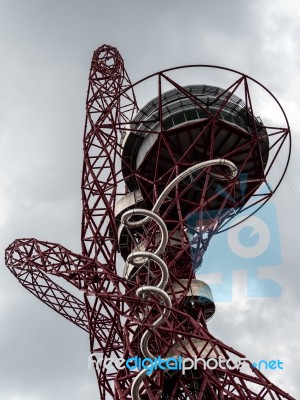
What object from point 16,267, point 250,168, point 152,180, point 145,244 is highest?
point 250,168

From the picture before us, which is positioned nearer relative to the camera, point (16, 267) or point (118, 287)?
point (118, 287)

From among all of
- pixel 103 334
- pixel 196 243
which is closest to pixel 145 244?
pixel 196 243

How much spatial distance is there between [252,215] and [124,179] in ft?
35.1

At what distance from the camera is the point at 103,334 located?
43.7 meters

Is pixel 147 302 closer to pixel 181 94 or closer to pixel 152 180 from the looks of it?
pixel 152 180

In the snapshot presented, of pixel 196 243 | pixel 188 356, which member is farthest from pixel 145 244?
pixel 188 356

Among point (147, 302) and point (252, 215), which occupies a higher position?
point (252, 215)

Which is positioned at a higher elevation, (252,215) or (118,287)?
(252,215)

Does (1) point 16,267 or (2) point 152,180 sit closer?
(1) point 16,267

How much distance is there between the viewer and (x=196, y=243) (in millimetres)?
44344

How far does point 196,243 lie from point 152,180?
684cm

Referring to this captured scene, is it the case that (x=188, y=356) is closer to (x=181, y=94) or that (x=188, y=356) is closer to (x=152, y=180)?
(x=152, y=180)

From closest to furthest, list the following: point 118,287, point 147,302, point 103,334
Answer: point 147,302
point 118,287
point 103,334

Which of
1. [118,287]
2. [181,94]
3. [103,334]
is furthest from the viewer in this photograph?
[181,94]
